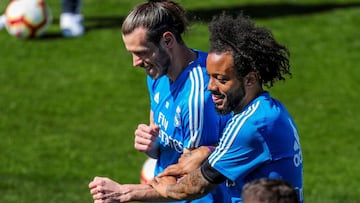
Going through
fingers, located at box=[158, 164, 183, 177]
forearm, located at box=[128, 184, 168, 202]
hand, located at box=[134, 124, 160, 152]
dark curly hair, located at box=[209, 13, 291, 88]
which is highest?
dark curly hair, located at box=[209, 13, 291, 88]

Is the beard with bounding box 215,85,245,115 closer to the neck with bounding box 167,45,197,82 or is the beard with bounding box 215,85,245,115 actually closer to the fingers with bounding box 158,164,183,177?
the fingers with bounding box 158,164,183,177

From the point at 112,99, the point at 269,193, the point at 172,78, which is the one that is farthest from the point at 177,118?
the point at 112,99

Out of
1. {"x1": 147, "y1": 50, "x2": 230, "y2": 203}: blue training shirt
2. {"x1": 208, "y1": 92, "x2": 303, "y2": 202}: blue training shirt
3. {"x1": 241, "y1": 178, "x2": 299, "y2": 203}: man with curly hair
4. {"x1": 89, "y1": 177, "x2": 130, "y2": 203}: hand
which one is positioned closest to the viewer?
{"x1": 241, "y1": 178, "x2": 299, "y2": 203}: man with curly hair

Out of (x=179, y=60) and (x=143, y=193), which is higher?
(x=179, y=60)

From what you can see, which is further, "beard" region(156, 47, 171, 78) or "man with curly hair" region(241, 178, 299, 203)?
"beard" region(156, 47, 171, 78)

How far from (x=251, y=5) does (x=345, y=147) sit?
560 centimetres

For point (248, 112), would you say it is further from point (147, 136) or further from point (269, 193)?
point (147, 136)

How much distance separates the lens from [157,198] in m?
6.45

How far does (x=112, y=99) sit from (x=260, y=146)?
9.01 m

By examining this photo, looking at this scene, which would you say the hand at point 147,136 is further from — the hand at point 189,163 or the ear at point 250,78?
the ear at point 250,78

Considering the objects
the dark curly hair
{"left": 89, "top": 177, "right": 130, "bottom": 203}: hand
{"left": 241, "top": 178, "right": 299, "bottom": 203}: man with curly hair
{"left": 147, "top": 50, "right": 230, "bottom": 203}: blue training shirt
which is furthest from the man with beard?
{"left": 241, "top": 178, "right": 299, "bottom": 203}: man with curly hair

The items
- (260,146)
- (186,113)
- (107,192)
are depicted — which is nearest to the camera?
(260,146)

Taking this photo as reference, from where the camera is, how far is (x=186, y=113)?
21.6 ft

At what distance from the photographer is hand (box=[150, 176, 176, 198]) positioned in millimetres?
6371
